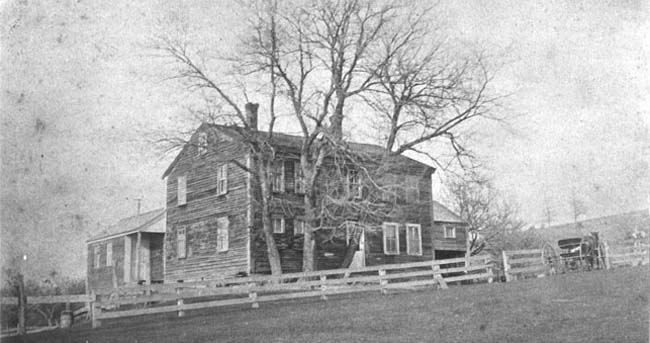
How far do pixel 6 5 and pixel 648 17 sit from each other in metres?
9.03

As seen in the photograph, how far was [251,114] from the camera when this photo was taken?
2022 centimetres

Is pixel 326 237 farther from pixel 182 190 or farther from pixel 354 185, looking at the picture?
pixel 182 190

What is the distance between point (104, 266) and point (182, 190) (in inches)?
181

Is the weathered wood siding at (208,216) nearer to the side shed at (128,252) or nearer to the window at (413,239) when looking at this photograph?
the side shed at (128,252)

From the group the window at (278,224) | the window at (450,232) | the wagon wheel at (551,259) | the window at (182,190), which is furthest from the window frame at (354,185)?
the window at (450,232)

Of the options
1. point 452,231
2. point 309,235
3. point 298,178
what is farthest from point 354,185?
point 452,231

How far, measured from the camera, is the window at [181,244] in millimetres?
19638

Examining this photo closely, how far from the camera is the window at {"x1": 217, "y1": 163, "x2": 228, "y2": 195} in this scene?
912 inches

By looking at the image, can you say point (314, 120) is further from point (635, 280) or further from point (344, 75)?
point (635, 280)

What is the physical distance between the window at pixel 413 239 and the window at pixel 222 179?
8.16m

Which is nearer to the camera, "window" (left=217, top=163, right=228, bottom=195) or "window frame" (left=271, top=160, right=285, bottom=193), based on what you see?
"window" (left=217, top=163, right=228, bottom=195)

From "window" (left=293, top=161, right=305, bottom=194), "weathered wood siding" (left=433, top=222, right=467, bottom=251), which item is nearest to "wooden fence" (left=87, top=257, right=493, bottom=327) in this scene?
"window" (left=293, top=161, right=305, bottom=194)

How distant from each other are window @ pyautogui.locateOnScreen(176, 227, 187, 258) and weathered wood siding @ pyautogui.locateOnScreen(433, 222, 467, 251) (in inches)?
563

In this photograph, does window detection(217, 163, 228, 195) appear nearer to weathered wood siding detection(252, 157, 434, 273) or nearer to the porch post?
weathered wood siding detection(252, 157, 434, 273)
